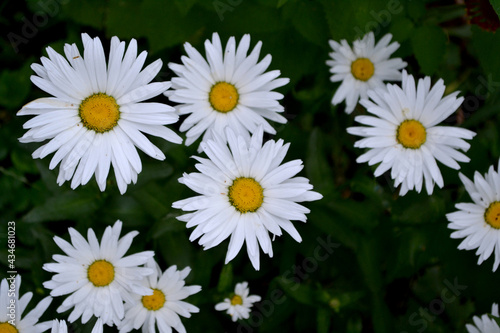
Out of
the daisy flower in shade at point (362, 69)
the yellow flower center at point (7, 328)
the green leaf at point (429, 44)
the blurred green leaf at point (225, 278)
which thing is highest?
the green leaf at point (429, 44)

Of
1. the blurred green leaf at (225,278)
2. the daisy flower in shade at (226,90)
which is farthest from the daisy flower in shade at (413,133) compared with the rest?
the blurred green leaf at (225,278)

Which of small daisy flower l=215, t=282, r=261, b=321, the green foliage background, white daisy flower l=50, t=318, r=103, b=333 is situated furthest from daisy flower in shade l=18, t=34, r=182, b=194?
small daisy flower l=215, t=282, r=261, b=321

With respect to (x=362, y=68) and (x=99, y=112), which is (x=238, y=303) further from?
(x=362, y=68)

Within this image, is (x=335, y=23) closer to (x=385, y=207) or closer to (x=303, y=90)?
(x=303, y=90)

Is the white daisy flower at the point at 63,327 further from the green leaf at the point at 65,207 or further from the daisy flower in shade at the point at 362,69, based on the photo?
the daisy flower in shade at the point at 362,69

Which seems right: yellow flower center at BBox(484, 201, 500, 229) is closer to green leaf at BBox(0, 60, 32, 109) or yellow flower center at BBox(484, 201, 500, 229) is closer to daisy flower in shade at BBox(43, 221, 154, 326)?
daisy flower in shade at BBox(43, 221, 154, 326)

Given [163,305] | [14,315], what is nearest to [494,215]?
[163,305]

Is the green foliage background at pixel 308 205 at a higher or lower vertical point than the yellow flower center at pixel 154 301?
higher
